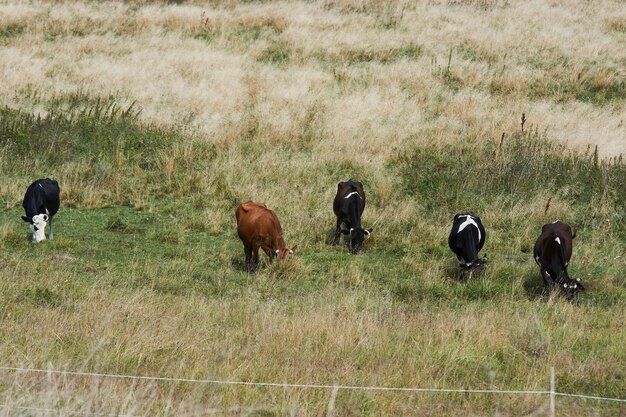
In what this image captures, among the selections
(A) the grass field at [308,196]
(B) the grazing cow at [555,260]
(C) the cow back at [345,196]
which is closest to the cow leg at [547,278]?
(B) the grazing cow at [555,260]

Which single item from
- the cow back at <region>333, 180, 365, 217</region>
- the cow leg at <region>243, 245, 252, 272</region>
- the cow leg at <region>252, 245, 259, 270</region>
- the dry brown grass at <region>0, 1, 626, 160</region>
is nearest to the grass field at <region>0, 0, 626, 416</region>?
the dry brown grass at <region>0, 1, 626, 160</region>

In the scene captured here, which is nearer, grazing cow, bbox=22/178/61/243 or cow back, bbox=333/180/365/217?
grazing cow, bbox=22/178/61/243

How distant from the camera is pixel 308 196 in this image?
15.6 m

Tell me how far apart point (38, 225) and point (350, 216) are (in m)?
5.38

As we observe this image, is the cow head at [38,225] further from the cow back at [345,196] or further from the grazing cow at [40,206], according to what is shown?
the cow back at [345,196]

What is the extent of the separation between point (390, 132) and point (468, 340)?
11.0 meters

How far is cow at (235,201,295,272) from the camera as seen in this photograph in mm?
12391

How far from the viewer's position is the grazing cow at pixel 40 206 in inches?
518

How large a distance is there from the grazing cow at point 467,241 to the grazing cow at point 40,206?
6890 mm

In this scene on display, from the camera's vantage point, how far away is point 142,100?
2056 cm

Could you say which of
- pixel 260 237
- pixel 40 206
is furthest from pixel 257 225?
→ pixel 40 206

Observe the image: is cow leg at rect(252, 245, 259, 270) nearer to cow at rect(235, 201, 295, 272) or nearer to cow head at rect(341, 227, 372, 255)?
cow at rect(235, 201, 295, 272)

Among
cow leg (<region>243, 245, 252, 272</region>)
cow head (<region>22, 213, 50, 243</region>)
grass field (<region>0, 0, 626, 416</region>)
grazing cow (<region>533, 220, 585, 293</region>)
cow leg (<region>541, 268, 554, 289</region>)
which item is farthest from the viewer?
cow head (<region>22, 213, 50, 243</region>)

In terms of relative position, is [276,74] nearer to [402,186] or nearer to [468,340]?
[402,186]
